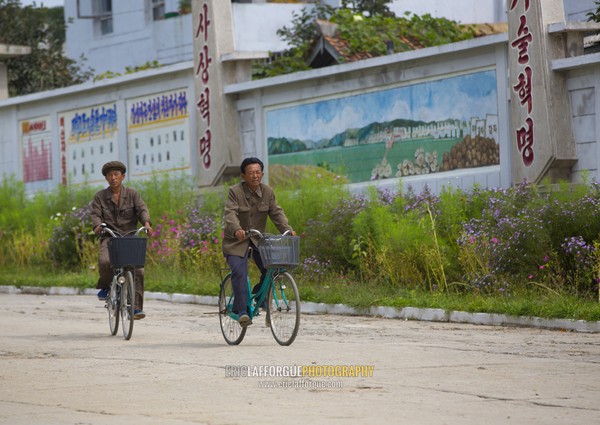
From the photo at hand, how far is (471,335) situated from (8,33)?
28.3 meters

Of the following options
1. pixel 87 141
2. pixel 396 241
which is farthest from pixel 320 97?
pixel 87 141

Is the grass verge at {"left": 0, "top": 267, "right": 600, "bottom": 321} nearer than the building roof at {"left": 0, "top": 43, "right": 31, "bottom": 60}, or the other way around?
the grass verge at {"left": 0, "top": 267, "right": 600, "bottom": 321}

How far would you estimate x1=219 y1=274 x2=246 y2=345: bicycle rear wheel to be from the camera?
1368cm

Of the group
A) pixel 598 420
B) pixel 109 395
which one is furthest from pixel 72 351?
pixel 598 420

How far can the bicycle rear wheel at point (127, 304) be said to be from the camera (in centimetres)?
1445

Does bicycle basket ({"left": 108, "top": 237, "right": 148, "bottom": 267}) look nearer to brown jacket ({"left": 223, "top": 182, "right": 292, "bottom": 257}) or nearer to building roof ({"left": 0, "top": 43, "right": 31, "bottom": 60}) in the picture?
brown jacket ({"left": 223, "top": 182, "right": 292, "bottom": 257})

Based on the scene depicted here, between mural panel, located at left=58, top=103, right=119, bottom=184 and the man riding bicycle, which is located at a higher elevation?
mural panel, located at left=58, top=103, right=119, bottom=184

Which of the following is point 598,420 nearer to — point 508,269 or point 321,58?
point 508,269

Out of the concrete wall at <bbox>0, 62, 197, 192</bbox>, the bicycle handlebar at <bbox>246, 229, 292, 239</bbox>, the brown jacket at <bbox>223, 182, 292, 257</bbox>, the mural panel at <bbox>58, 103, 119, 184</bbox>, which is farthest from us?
the mural panel at <bbox>58, 103, 119, 184</bbox>

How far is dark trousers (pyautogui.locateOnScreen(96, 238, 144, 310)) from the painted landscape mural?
6.81 m

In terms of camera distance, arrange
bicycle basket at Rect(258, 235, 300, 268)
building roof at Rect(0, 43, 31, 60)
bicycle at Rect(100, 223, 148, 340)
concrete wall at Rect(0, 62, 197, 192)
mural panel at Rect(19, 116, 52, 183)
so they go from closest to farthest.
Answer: bicycle basket at Rect(258, 235, 300, 268) < bicycle at Rect(100, 223, 148, 340) < concrete wall at Rect(0, 62, 197, 192) < mural panel at Rect(19, 116, 52, 183) < building roof at Rect(0, 43, 31, 60)

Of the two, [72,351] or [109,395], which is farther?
[72,351]

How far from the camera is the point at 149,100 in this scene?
90.1ft

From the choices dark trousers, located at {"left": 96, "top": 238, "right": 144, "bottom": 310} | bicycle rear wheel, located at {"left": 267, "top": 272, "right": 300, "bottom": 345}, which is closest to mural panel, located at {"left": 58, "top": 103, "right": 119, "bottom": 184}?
dark trousers, located at {"left": 96, "top": 238, "right": 144, "bottom": 310}
